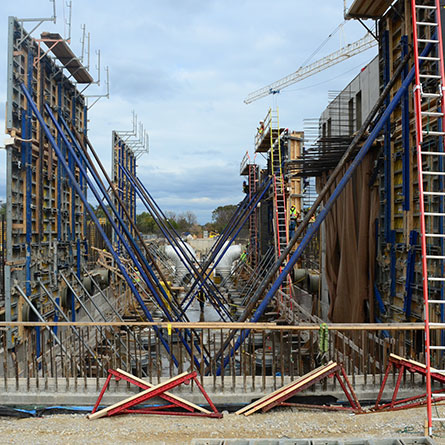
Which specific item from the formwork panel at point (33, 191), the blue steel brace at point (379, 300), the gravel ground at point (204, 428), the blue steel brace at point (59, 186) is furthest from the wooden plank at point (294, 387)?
the blue steel brace at point (59, 186)

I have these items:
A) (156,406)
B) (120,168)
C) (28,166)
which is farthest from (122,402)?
(120,168)

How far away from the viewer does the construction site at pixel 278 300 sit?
5.67 meters

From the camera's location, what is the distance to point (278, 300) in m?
16.3

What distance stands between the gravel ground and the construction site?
0.09 feet

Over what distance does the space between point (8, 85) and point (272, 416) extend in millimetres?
8732

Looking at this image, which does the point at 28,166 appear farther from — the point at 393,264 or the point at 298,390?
the point at 393,264

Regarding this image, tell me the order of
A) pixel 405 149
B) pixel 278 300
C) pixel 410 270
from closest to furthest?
pixel 410 270
pixel 405 149
pixel 278 300

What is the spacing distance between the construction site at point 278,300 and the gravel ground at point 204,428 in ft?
0.09

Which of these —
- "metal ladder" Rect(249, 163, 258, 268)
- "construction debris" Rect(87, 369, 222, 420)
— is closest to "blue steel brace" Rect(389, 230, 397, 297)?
"construction debris" Rect(87, 369, 222, 420)

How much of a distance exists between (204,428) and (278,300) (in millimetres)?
10936

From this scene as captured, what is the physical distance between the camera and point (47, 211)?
1163cm

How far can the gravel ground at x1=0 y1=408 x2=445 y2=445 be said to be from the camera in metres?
5.31

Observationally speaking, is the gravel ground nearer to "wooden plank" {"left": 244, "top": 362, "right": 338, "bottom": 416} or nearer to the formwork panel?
"wooden plank" {"left": 244, "top": 362, "right": 338, "bottom": 416}

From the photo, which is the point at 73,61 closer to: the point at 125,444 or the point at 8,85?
the point at 8,85
